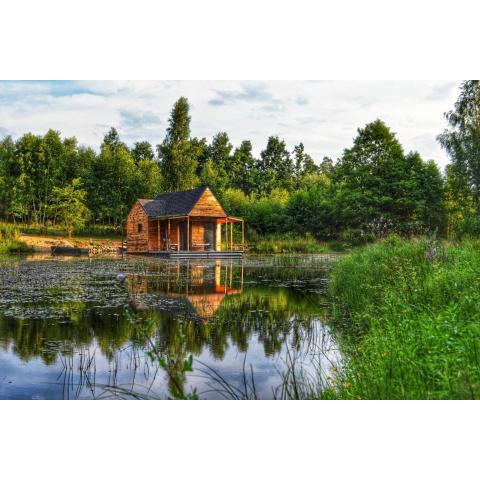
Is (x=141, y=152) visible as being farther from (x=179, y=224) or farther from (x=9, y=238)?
(x=9, y=238)

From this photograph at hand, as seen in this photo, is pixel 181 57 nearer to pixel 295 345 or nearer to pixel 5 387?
pixel 295 345

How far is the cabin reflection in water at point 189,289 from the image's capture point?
26.3ft

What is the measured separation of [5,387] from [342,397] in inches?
111

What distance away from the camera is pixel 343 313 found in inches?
286

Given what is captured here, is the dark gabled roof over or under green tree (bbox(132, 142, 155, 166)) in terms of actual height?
under

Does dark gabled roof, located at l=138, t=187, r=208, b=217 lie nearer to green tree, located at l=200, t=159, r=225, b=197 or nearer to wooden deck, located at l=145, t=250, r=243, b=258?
green tree, located at l=200, t=159, r=225, b=197

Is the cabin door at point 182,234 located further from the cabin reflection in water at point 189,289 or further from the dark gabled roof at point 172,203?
the cabin reflection in water at point 189,289

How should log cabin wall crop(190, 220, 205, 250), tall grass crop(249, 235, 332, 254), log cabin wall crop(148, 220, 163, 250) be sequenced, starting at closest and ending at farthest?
tall grass crop(249, 235, 332, 254) → log cabin wall crop(190, 220, 205, 250) → log cabin wall crop(148, 220, 163, 250)

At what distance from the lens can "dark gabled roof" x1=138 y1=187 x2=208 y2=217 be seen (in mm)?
24984

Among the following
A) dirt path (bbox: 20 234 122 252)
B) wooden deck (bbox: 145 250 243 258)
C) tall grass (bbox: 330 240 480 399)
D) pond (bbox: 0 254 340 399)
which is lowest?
wooden deck (bbox: 145 250 243 258)

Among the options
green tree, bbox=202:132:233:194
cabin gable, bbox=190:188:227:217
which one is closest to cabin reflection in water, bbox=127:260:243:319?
green tree, bbox=202:132:233:194

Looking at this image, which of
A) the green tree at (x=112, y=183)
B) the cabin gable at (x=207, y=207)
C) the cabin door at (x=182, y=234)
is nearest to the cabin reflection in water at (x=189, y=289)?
the green tree at (x=112, y=183)

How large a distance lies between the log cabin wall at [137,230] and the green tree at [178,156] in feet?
6.52

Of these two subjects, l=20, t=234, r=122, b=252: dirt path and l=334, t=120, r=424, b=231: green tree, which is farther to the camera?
l=20, t=234, r=122, b=252: dirt path
